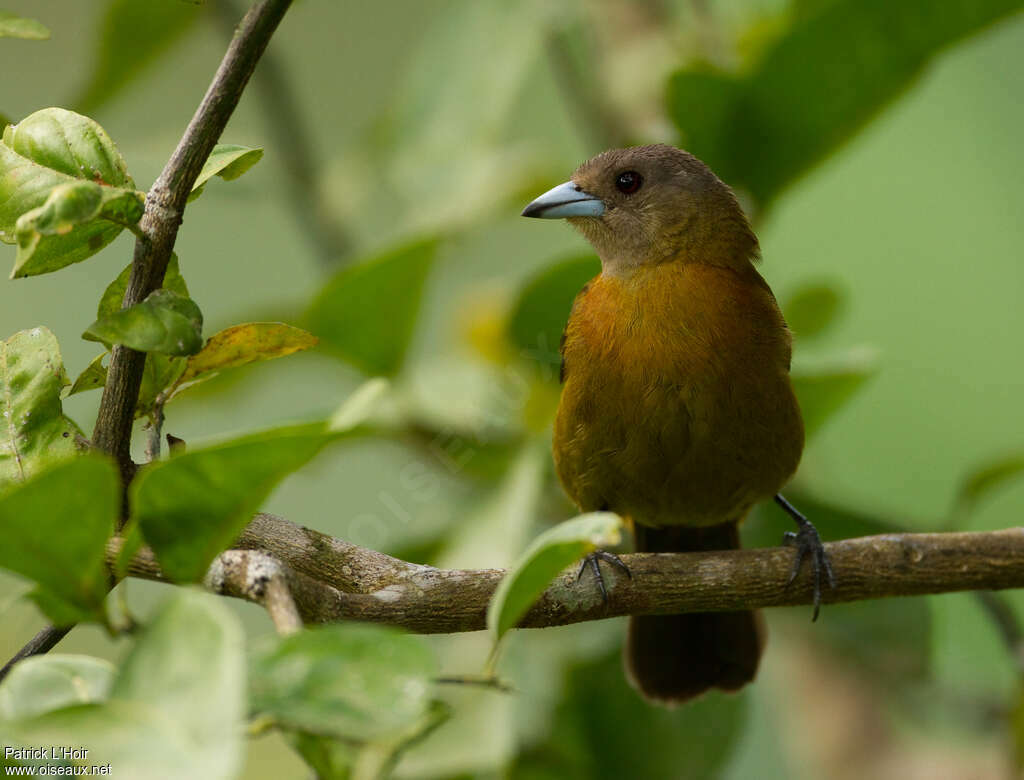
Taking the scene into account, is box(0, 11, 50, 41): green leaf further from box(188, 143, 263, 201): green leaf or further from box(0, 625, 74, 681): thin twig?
box(0, 625, 74, 681): thin twig

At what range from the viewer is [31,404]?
1.24 metres

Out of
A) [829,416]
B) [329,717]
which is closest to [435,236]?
[829,416]

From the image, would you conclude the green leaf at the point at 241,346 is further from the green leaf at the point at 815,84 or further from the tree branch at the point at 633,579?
the green leaf at the point at 815,84

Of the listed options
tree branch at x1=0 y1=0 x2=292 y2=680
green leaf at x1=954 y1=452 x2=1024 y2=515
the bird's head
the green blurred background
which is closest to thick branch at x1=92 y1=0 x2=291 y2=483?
tree branch at x1=0 y1=0 x2=292 y2=680

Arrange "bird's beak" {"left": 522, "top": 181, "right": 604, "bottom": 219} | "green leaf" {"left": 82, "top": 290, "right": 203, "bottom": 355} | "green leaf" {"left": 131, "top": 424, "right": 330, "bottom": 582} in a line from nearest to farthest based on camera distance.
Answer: "green leaf" {"left": 131, "top": 424, "right": 330, "bottom": 582} < "green leaf" {"left": 82, "top": 290, "right": 203, "bottom": 355} < "bird's beak" {"left": 522, "top": 181, "right": 604, "bottom": 219}

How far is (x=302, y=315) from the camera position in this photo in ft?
8.27

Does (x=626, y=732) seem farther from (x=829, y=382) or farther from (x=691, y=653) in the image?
(x=829, y=382)

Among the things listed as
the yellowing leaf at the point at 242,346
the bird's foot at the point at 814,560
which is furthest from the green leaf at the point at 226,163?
the bird's foot at the point at 814,560

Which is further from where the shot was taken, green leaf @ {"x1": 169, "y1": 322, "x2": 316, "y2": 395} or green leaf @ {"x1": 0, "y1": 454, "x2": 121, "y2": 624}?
green leaf @ {"x1": 169, "y1": 322, "x2": 316, "y2": 395}

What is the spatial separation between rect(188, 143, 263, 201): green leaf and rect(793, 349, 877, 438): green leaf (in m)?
1.70

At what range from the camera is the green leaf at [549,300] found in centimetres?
275

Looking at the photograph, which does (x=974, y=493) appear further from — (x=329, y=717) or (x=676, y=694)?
(x=329, y=717)

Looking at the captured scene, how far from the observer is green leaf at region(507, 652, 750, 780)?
2.58 meters

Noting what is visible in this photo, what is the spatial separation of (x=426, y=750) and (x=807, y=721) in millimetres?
1230
